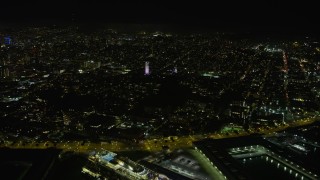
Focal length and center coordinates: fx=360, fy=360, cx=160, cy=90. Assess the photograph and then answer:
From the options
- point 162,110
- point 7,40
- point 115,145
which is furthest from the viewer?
point 7,40

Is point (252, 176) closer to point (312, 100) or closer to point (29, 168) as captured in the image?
point (29, 168)

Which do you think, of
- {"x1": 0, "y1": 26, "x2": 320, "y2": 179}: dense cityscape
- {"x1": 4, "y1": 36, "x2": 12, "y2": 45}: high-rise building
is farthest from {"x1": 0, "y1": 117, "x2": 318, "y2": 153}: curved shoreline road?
{"x1": 4, "y1": 36, "x2": 12, "y2": 45}: high-rise building

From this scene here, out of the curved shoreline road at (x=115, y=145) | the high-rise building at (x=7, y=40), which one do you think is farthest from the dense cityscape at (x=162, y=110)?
the high-rise building at (x=7, y=40)

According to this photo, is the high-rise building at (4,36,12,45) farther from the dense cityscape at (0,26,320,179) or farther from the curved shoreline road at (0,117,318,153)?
the curved shoreline road at (0,117,318,153)

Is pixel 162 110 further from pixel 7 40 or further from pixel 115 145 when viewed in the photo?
pixel 7 40

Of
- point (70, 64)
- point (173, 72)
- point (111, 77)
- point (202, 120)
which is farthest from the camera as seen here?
point (70, 64)

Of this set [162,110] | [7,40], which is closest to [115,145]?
[162,110]

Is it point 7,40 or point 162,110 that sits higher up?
point 7,40

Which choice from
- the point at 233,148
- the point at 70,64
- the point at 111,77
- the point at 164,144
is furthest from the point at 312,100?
the point at 70,64

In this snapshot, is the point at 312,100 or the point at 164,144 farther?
the point at 312,100
